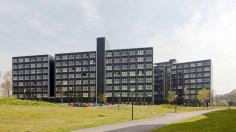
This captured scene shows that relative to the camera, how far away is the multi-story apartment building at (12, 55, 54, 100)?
181 m

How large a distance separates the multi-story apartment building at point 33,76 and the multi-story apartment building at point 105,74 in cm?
618

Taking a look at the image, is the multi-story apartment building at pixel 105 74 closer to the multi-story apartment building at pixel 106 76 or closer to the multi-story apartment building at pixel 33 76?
the multi-story apartment building at pixel 106 76

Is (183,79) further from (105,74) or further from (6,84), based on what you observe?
(6,84)

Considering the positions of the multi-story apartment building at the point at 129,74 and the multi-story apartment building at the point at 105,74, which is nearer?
the multi-story apartment building at the point at 129,74

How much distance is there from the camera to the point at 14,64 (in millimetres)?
188375

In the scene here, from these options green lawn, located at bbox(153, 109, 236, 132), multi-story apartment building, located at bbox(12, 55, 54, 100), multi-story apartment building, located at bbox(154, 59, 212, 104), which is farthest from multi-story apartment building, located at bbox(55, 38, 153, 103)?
green lawn, located at bbox(153, 109, 236, 132)

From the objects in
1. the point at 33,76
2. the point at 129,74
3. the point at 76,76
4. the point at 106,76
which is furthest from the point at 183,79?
the point at 33,76

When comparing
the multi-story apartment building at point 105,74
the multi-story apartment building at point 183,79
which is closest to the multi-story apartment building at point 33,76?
the multi-story apartment building at point 105,74

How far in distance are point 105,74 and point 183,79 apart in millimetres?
45520

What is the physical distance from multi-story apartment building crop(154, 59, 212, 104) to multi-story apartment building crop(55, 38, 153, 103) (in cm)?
2739

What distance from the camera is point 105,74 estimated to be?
172000mm

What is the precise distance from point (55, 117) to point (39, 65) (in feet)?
462

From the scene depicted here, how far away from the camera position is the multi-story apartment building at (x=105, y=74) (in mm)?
164500

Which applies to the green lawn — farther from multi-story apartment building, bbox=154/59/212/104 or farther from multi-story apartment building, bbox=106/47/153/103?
multi-story apartment building, bbox=154/59/212/104
